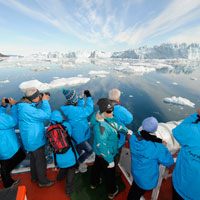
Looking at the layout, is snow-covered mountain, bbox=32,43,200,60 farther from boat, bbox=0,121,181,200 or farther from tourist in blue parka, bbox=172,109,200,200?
tourist in blue parka, bbox=172,109,200,200

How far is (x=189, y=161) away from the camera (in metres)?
1.13

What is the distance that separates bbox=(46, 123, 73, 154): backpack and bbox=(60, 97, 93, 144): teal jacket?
1.02 ft

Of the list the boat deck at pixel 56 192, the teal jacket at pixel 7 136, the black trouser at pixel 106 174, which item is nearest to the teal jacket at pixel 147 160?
the black trouser at pixel 106 174

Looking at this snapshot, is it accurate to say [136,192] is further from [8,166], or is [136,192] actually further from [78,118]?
[8,166]

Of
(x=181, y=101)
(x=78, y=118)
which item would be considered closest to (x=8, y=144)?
(x=78, y=118)

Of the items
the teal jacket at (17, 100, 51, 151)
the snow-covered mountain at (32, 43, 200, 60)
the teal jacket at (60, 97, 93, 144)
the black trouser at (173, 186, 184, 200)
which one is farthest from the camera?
the snow-covered mountain at (32, 43, 200, 60)

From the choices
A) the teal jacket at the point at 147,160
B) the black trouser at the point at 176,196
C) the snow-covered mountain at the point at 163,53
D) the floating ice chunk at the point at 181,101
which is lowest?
the floating ice chunk at the point at 181,101

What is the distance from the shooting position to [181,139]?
121 cm

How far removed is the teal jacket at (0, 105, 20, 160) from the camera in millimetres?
1591

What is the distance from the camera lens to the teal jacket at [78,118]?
1893mm

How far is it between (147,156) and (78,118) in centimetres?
116

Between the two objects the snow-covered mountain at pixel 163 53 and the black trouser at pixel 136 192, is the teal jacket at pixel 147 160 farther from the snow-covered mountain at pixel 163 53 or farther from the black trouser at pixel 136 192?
the snow-covered mountain at pixel 163 53

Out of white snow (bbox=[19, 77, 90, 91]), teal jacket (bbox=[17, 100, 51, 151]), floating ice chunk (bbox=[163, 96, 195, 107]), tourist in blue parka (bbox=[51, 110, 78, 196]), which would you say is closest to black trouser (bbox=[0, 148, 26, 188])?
teal jacket (bbox=[17, 100, 51, 151])

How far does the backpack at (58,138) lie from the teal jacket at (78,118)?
0.31 meters
